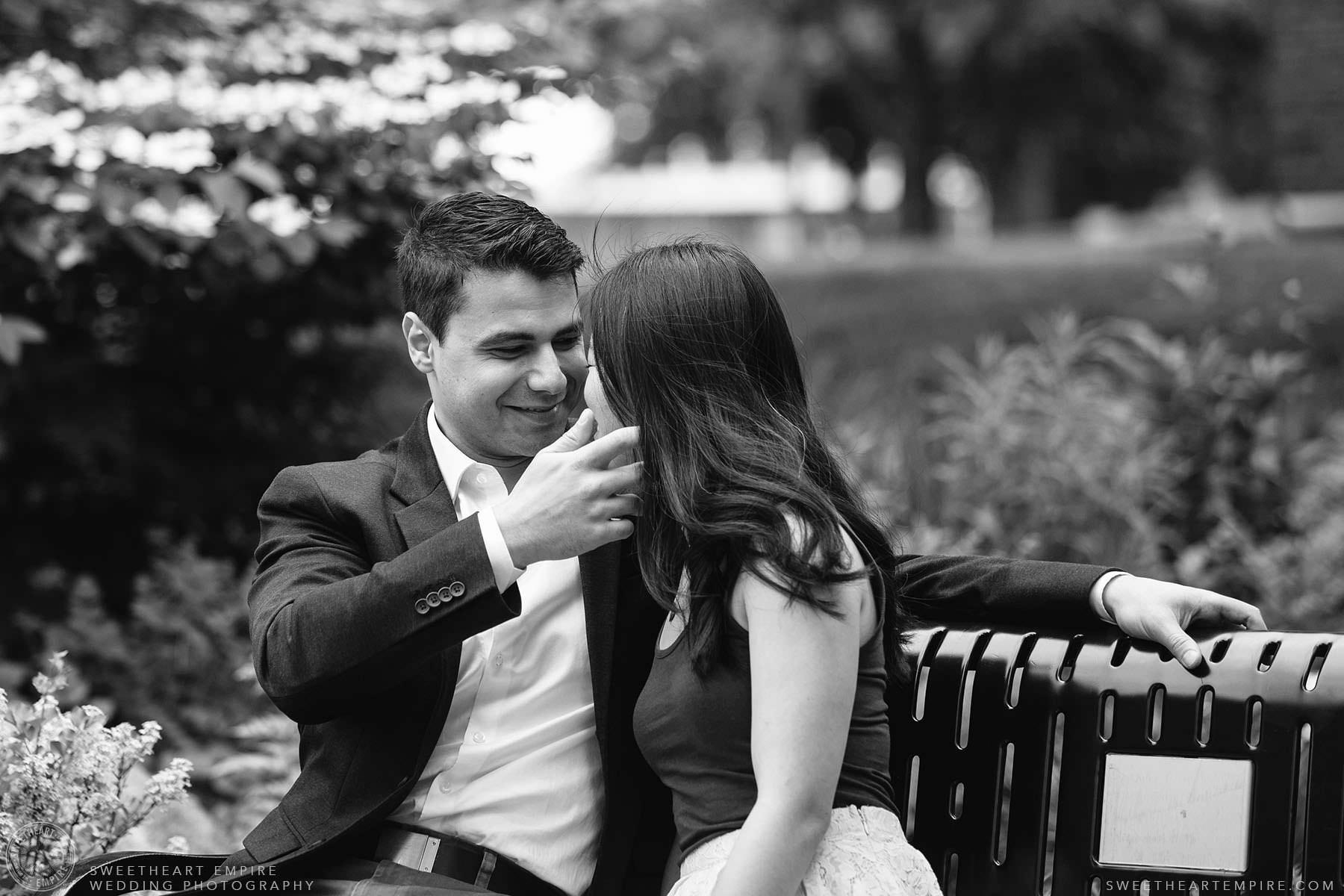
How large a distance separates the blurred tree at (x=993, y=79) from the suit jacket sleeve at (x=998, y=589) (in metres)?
10.5

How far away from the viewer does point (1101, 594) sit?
2.56 meters

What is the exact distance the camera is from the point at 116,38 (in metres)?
4.96

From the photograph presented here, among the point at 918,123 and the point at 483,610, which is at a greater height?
the point at 918,123

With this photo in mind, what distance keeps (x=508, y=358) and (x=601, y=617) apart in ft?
1.83

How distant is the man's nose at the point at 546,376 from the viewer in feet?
9.31

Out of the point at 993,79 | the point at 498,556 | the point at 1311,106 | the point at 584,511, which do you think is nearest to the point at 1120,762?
the point at 584,511

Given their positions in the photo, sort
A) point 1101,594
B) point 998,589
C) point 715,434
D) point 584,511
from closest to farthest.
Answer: point 584,511, point 715,434, point 1101,594, point 998,589

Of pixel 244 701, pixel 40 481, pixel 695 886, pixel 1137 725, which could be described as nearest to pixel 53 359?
pixel 40 481

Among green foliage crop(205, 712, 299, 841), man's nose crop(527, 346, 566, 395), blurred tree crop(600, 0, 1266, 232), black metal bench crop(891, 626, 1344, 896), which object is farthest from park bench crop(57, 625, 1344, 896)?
blurred tree crop(600, 0, 1266, 232)

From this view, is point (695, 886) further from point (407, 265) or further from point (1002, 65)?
point (1002, 65)

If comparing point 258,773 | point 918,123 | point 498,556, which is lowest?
point 258,773

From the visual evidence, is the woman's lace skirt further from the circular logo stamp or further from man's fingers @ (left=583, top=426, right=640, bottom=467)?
the circular logo stamp

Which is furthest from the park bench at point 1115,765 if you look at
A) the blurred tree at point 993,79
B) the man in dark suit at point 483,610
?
the blurred tree at point 993,79

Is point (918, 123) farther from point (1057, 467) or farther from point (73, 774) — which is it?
point (73, 774)
